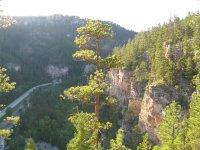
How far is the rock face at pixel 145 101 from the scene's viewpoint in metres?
88.8

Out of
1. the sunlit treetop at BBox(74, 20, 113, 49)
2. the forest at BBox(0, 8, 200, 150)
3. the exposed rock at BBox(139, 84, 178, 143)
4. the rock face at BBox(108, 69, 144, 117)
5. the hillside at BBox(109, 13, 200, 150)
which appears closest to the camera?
the sunlit treetop at BBox(74, 20, 113, 49)

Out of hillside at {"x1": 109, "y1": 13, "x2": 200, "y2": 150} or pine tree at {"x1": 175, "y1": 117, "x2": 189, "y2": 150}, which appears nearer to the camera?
pine tree at {"x1": 175, "y1": 117, "x2": 189, "y2": 150}

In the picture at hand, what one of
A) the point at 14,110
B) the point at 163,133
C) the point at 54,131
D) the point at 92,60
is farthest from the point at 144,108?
the point at 14,110

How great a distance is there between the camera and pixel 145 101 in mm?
96625

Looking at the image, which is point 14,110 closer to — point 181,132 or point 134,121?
point 134,121

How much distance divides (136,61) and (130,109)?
18.8 m

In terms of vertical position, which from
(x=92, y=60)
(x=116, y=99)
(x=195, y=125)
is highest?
(x=92, y=60)

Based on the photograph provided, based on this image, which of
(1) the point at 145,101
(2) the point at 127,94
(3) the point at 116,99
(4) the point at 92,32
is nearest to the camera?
(4) the point at 92,32

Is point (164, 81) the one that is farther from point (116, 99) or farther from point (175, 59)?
point (116, 99)

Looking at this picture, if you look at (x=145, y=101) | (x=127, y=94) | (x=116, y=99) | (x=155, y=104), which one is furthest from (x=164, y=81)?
(x=116, y=99)

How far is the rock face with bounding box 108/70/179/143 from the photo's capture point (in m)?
88.8

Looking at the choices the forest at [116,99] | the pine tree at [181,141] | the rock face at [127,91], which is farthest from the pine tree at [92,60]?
the rock face at [127,91]

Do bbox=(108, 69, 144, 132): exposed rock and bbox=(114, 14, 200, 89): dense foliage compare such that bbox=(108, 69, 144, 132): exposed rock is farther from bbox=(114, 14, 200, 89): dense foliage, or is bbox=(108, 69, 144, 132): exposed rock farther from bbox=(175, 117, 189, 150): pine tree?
bbox=(175, 117, 189, 150): pine tree

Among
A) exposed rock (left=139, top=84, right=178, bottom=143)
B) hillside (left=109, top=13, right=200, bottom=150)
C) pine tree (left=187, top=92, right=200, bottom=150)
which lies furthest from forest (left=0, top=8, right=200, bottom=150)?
exposed rock (left=139, top=84, right=178, bottom=143)
